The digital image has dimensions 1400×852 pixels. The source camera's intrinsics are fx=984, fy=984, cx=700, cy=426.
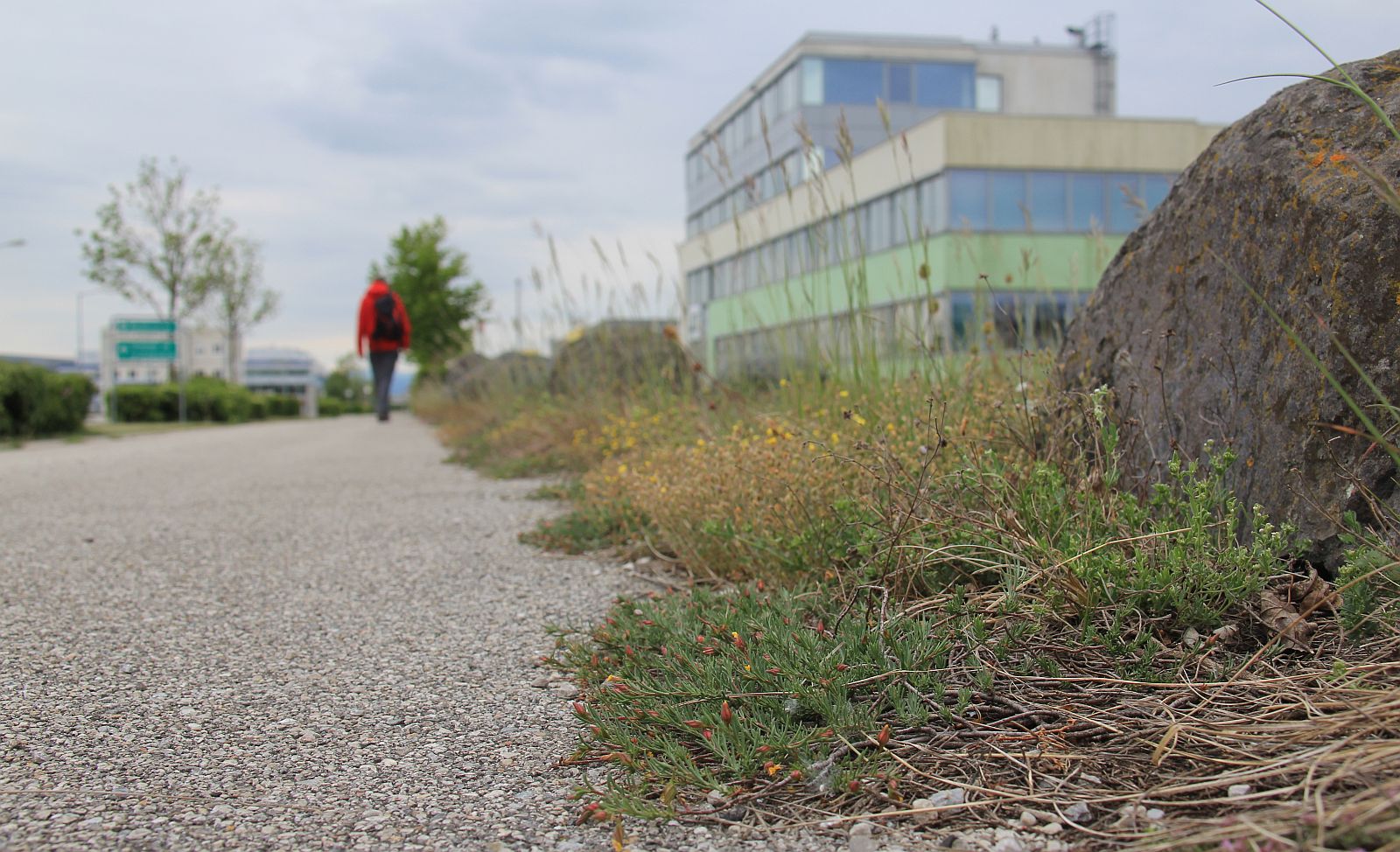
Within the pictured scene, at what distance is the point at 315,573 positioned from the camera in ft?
12.8

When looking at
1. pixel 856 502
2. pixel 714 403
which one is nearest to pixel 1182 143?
pixel 714 403

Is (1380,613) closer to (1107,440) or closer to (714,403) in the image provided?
(1107,440)

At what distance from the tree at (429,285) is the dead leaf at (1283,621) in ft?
99.9

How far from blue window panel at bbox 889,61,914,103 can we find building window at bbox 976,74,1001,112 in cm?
405

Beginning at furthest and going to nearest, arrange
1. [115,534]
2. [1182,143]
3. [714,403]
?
1. [1182,143]
2. [714,403]
3. [115,534]

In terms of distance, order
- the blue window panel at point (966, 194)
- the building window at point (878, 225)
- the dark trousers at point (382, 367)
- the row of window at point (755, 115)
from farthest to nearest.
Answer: the row of window at point (755, 115)
the building window at point (878, 225)
the blue window panel at point (966, 194)
the dark trousers at point (382, 367)

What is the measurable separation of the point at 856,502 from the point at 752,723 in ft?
3.95

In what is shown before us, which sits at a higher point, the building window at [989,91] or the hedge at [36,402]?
the building window at [989,91]

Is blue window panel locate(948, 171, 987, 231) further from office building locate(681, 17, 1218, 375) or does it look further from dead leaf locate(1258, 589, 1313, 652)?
dead leaf locate(1258, 589, 1313, 652)

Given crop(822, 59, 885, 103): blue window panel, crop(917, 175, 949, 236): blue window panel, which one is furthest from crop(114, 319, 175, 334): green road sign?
crop(822, 59, 885, 103): blue window panel

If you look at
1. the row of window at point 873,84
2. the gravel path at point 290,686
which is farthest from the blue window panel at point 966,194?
the gravel path at point 290,686

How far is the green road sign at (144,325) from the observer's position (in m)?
25.6

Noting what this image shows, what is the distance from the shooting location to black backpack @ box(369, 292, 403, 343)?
44.7 ft

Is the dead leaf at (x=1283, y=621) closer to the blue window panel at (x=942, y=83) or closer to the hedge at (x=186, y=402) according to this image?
the hedge at (x=186, y=402)
